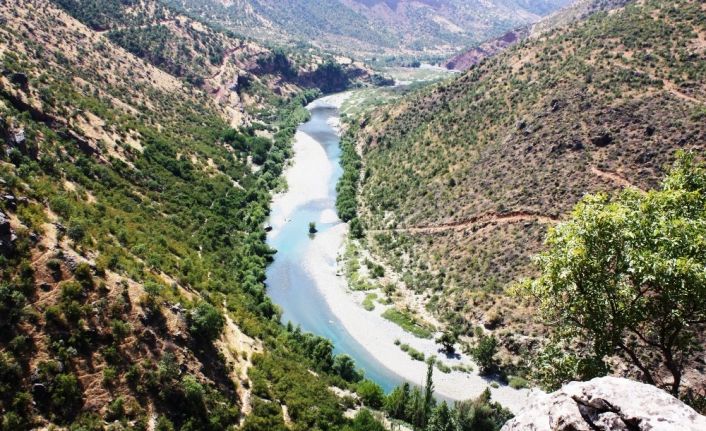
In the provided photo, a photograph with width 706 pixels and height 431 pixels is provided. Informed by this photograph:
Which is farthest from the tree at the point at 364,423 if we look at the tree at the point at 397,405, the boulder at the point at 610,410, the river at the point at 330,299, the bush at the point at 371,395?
the boulder at the point at 610,410

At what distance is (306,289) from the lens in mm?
72688

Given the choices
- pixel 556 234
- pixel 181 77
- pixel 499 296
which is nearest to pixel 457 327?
pixel 499 296

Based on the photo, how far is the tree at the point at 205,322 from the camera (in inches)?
1727

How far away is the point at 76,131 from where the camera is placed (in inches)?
2766

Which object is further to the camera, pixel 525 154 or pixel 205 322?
pixel 525 154

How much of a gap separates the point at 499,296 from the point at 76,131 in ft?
198

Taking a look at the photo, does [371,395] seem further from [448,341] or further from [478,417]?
[448,341]

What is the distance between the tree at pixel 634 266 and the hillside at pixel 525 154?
3131 centimetres

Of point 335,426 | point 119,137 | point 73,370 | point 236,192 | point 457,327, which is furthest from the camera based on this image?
point 236,192

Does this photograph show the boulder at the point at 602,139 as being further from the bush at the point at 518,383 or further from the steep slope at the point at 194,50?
the steep slope at the point at 194,50

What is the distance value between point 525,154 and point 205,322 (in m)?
50.9

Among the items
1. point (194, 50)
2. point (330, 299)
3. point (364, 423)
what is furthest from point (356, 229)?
point (194, 50)

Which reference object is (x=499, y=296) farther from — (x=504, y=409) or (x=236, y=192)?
(x=236, y=192)

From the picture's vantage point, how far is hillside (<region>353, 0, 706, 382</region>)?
6025 cm
